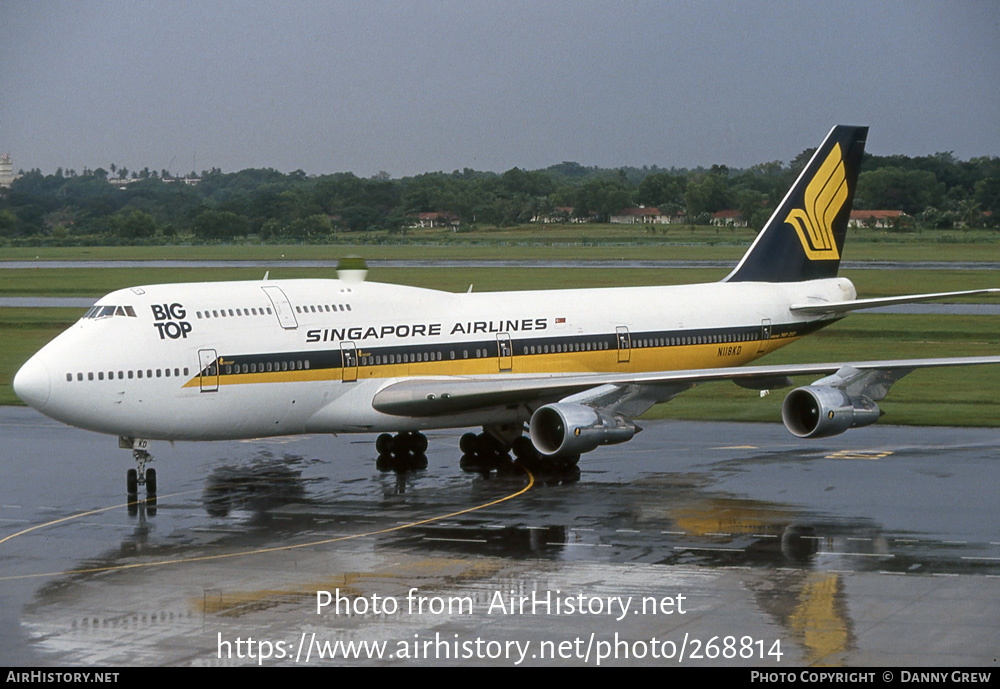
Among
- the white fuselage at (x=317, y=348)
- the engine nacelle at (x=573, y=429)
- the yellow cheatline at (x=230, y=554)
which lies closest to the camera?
the yellow cheatline at (x=230, y=554)

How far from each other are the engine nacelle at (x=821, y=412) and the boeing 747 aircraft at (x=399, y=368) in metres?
0.05

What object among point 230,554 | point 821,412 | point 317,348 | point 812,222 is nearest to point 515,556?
point 230,554

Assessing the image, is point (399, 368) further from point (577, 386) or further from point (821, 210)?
point (821, 210)

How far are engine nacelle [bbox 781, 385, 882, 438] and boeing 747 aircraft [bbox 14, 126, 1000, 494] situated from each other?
48 mm

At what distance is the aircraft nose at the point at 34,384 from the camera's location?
99.9ft

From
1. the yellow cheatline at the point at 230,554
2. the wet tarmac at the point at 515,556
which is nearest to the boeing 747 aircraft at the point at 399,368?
the wet tarmac at the point at 515,556

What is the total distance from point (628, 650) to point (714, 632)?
5.21 ft

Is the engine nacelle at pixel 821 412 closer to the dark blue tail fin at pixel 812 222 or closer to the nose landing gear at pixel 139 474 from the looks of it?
the dark blue tail fin at pixel 812 222

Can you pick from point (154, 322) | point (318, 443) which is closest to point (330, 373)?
point (154, 322)

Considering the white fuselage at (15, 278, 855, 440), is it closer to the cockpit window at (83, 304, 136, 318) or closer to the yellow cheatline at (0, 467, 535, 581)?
the cockpit window at (83, 304, 136, 318)

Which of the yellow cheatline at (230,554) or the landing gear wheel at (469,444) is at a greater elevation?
the landing gear wheel at (469,444)

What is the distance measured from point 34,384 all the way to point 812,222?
2532 cm

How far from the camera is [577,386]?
113 feet

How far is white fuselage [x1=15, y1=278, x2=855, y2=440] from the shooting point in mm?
31125
